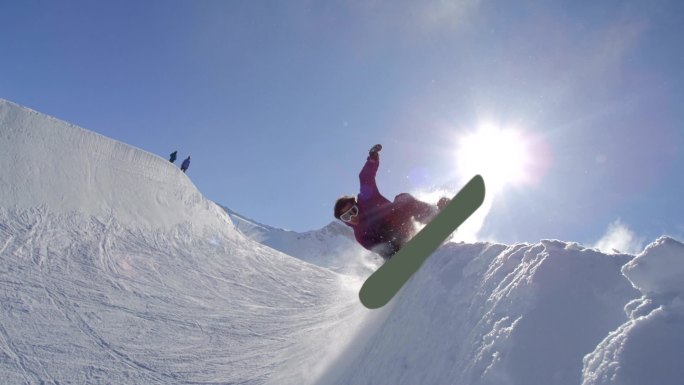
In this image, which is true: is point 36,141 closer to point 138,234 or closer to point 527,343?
point 138,234

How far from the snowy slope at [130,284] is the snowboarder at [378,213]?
4.59 ft

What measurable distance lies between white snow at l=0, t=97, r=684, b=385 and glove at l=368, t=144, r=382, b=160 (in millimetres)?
3057

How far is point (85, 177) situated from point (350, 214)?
10.4 metres

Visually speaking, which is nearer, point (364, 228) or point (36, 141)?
point (364, 228)

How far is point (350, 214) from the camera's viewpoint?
27.3 feet

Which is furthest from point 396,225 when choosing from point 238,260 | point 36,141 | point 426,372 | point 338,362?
point 36,141

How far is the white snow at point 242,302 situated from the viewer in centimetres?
269

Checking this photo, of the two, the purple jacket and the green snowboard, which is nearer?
the green snowboard

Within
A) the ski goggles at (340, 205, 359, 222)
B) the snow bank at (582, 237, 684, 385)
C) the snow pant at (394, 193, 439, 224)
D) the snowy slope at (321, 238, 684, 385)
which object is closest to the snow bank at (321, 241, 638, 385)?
the snowy slope at (321, 238, 684, 385)

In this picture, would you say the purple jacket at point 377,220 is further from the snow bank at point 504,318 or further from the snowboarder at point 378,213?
the snow bank at point 504,318

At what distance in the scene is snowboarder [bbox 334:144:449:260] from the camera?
8.18m

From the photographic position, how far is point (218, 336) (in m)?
7.88

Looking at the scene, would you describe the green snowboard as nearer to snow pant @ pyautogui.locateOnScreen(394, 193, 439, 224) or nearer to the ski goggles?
snow pant @ pyautogui.locateOnScreen(394, 193, 439, 224)

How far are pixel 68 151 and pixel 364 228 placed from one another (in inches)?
459
